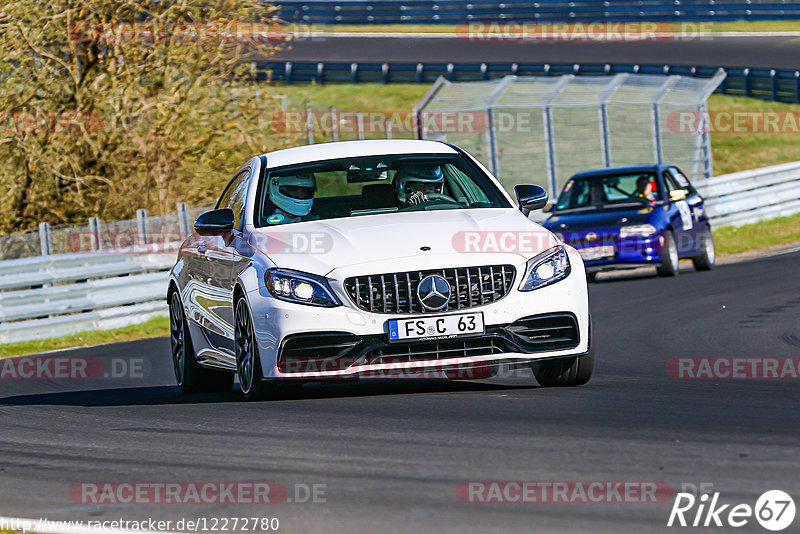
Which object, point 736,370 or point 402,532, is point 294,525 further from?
point 736,370

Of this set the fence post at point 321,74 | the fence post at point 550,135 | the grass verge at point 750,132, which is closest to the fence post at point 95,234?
the fence post at point 550,135

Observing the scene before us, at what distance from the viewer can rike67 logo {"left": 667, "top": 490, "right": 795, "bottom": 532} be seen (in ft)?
15.8

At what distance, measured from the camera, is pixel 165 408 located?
9.04 metres

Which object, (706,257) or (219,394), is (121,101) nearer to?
(706,257)

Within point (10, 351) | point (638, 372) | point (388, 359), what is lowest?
point (10, 351)

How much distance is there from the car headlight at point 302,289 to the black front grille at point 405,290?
12 cm

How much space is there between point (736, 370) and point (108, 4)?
51.6ft

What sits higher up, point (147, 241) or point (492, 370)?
point (492, 370)

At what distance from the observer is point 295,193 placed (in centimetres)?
934

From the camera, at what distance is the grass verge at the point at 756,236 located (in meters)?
24.9

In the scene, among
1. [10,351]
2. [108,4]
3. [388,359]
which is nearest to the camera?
[388,359]

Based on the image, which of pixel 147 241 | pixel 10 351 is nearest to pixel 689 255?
pixel 147 241

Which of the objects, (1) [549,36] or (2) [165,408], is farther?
(1) [549,36]

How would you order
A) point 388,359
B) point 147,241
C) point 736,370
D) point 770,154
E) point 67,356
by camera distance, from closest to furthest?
point 388,359 < point 736,370 < point 67,356 < point 147,241 < point 770,154
